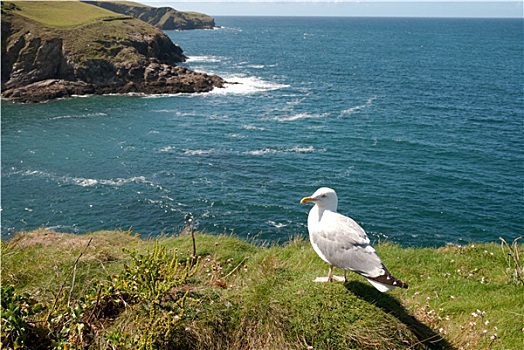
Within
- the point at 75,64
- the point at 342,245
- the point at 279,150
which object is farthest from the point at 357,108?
the point at 342,245

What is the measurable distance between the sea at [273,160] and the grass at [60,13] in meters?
30.3

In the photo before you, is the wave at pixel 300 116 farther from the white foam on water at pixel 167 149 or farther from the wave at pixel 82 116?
the wave at pixel 82 116

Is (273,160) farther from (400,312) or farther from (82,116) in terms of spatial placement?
(400,312)

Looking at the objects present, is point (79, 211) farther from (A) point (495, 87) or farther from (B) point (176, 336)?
(A) point (495, 87)

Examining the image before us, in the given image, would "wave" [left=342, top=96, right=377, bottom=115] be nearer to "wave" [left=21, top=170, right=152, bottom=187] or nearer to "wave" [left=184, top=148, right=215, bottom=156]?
"wave" [left=184, top=148, right=215, bottom=156]

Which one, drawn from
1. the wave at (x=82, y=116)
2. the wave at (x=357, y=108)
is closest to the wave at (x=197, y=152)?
the wave at (x=82, y=116)

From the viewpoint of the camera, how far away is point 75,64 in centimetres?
7769

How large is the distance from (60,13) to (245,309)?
11049 cm

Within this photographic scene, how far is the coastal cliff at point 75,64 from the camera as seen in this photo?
74500 millimetres

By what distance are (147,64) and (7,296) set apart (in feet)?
270

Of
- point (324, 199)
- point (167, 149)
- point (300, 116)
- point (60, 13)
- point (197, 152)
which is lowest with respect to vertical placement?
point (167, 149)

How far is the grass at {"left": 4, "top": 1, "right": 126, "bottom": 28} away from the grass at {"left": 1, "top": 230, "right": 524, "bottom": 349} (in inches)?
3662

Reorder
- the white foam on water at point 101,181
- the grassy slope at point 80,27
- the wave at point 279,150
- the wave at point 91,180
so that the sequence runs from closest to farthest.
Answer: the white foam on water at point 101,181 → the wave at point 91,180 → the wave at point 279,150 → the grassy slope at point 80,27

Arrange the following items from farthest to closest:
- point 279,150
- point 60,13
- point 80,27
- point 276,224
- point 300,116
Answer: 1. point 60,13
2. point 80,27
3. point 300,116
4. point 279,150
5. point 276,224
